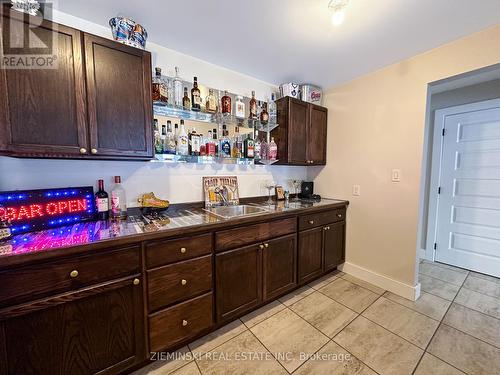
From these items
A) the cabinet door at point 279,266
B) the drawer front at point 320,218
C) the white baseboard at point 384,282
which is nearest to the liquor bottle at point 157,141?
the cabinet door at point 279,266

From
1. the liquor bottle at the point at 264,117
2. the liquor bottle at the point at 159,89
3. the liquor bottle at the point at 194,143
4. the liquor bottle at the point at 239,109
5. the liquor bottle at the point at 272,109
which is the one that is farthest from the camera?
the liquor bottle at the point at 272,109

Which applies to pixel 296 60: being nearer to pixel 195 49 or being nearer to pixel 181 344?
pixel 195 49

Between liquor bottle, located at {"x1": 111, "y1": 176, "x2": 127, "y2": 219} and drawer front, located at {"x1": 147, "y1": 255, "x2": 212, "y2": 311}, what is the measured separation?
1.89 ft

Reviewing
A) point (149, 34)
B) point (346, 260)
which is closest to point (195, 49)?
point (149, 34)

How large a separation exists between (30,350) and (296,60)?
2.70m

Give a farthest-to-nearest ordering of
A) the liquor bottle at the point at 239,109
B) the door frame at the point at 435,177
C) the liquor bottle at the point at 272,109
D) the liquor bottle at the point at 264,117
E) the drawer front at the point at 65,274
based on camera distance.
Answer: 1. the door frame at the point at 435,177
2. the liquor bottle at the point at 272,109
3. the liquor bottle at the point at 264,117
4. the liquor bottle at the point at 239,109
5. the drawer front at the point at 65,274

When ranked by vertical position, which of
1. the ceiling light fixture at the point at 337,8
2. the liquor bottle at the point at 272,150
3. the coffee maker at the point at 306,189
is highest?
the ceiling light fixture at the point at 337,8

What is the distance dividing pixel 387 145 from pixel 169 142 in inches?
85.6

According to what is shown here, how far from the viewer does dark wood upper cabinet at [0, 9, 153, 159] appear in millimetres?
1025

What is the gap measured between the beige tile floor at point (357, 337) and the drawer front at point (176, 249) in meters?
0.69

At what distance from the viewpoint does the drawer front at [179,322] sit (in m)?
1.24

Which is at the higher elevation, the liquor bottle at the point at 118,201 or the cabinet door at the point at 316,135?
the cabinet door at the point at 316,135

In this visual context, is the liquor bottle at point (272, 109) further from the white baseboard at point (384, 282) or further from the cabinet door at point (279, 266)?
the white baseboard at point (384, 282)

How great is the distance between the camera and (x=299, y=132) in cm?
232
